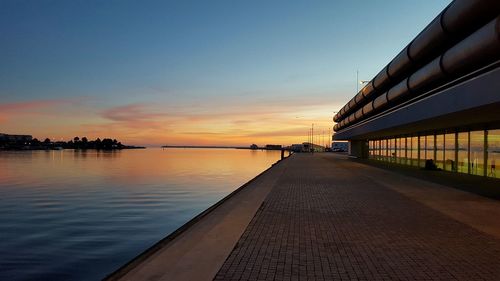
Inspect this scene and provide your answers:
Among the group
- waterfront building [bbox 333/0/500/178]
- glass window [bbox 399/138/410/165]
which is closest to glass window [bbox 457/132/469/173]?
waterfront building [bbox 333/0/500/178]

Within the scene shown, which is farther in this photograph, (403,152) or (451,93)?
(403,152)

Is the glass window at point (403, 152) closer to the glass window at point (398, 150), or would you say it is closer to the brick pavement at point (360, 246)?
the glass window at point (398, 150)

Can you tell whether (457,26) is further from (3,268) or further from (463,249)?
(3,268)

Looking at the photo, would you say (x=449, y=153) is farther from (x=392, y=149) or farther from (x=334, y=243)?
(x=334, y=243)

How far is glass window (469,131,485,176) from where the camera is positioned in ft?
79.9

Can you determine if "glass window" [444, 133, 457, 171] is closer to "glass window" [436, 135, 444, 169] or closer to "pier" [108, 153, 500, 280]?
"glass window" [436, 135, 444, 169]

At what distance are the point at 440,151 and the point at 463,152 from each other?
12.6ft

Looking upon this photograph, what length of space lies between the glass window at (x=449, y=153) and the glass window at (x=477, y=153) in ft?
7.95

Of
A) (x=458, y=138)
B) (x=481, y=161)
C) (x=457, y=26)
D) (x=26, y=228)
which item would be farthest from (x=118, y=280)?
(x=458, y=138)

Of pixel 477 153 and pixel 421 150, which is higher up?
pixel 421 150

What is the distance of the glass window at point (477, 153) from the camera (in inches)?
958

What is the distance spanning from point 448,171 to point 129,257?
946 inches

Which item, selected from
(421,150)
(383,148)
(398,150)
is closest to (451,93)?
(421,150)

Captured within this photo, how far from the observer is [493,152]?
22875 mm
